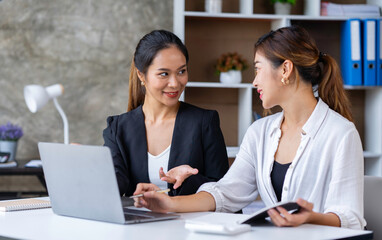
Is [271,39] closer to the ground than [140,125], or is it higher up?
higher up

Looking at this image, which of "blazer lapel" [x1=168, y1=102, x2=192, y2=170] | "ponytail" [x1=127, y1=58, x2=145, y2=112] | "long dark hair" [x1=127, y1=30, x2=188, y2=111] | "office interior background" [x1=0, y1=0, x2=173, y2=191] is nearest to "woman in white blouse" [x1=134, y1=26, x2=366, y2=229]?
"blazer lapel" [x1=168, y1=102, x2=192, y2=170]

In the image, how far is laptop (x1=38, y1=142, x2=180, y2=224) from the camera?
4.86ft

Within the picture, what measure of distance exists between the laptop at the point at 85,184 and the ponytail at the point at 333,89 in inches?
28.9

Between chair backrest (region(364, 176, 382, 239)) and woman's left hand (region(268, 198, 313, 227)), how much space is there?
432mm

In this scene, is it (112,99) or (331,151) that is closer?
(331,151)

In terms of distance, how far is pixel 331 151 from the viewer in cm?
185

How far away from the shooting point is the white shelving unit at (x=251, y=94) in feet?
12.6

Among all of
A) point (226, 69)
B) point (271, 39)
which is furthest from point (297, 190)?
point (226, 69)

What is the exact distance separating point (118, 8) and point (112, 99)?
26.4 inches

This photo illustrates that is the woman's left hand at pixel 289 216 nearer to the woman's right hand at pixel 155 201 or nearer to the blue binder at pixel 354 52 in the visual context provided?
the woman's right hand at pixel 155 201

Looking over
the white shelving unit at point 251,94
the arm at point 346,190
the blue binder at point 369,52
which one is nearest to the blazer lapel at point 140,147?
the arm at point 346,190

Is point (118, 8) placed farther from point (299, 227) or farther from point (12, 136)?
point (299, 227)

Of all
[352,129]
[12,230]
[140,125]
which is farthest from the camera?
[140,125]

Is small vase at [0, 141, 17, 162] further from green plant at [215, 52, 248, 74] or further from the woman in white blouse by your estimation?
the woman in white blouse
